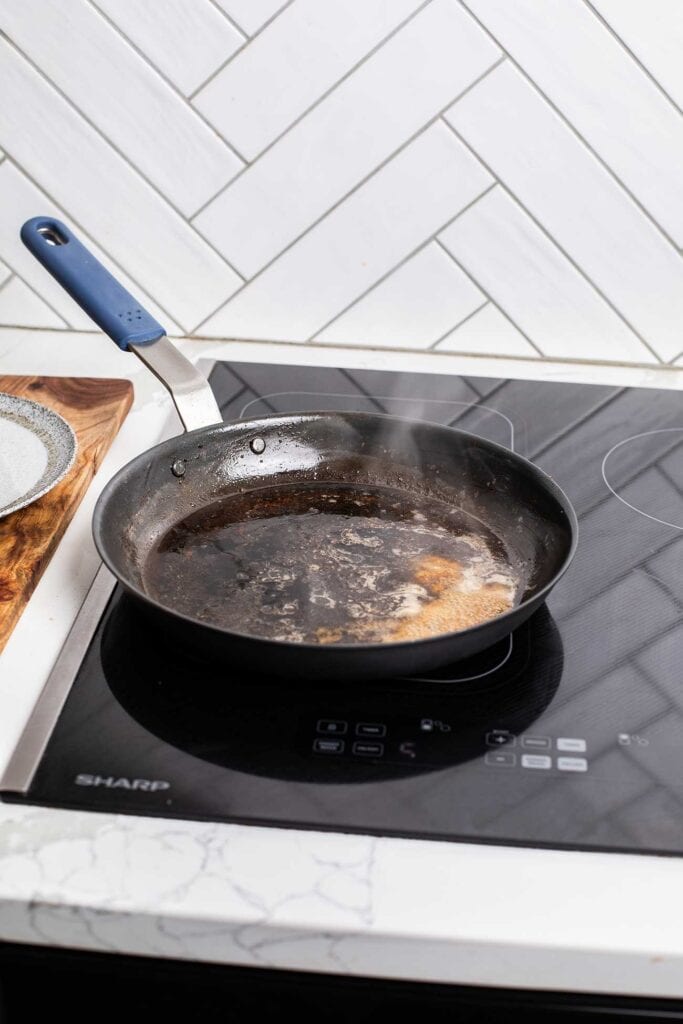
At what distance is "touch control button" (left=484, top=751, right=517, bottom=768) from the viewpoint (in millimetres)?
625

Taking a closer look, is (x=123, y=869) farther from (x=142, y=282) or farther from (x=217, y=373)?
(x=142, y=282)

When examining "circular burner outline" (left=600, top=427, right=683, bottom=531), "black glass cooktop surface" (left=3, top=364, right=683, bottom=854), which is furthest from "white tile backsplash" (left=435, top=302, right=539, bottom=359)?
"black glass cooktop surface" (left=3, top=364, right=683, bottom=854)

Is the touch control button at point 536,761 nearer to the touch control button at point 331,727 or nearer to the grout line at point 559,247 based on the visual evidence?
the touch control button at point 331,727

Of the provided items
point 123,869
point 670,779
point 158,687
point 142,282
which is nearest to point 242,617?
point 158,687

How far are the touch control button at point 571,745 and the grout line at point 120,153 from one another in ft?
2.46

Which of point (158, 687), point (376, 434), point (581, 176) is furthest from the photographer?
point (581, 176)

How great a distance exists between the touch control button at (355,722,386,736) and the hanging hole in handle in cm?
64

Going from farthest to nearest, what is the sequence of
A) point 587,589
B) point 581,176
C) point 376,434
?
point 581,176 → point 376,434 → point 587,589

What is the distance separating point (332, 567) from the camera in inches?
31.0

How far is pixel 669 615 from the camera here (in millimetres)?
771

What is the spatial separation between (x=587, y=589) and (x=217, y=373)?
→ 0.54 m

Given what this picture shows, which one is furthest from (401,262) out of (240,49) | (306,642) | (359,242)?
(306,642)

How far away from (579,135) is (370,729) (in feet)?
2.47

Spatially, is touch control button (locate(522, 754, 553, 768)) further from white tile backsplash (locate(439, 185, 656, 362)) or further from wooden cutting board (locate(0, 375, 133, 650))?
white tile backsplash (locate(439, 185, 656, 362))
